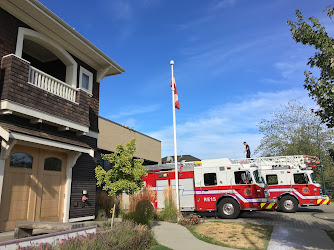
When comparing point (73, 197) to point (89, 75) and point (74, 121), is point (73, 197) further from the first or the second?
point (89, 75)

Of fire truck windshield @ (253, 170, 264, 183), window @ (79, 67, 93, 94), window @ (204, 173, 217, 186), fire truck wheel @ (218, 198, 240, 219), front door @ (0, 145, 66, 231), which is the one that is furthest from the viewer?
window @ (204, 173, 217, 186)

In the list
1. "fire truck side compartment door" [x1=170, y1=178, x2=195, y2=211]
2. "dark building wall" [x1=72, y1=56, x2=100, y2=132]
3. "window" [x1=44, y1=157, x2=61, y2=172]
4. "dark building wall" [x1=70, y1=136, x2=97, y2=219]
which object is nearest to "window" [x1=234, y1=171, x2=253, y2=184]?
"fire truck side compartment door" [x1=170, y1=178, x2=195, y2=211]

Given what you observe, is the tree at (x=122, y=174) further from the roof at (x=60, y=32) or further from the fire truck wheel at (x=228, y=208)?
the fire truck wheel at (x=228, y=208)

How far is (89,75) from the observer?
12.2m

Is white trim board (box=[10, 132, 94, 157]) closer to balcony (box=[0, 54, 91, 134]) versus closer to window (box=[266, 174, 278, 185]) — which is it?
balcony (box=[0, 54, 91, 134])

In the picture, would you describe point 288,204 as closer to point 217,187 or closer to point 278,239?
point 217,187

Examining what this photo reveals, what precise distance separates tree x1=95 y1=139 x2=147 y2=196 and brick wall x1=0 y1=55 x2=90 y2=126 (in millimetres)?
2407

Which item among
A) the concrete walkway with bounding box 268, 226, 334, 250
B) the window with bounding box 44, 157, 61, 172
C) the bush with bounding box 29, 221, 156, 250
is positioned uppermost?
the window with bounding box 44, 157, 61, 172

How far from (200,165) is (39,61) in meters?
10.2

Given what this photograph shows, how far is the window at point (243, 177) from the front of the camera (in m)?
14.5

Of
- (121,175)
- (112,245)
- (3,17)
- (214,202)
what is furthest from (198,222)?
(3,17)

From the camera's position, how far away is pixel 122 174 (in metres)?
9.23

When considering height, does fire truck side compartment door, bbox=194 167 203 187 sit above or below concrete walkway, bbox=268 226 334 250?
above

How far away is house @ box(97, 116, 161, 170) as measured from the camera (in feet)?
71.4
